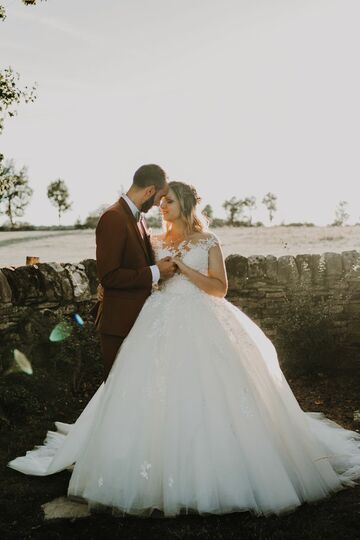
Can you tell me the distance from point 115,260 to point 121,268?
11 centimetres

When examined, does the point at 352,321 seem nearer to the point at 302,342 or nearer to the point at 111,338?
the point at 302,342

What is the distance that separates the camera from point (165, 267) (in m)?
4.84

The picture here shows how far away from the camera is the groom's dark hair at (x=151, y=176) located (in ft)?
16.1

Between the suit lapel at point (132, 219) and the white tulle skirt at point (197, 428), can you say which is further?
the suit lapel at point (132, 219)

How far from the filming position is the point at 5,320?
7.04 metres

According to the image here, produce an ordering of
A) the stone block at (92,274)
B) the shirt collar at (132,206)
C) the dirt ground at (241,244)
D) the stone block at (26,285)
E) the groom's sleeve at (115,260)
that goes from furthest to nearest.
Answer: the dirt ground at (241,244)
the stone block at (92,274)
the stone block at (26,285)
the shirt collar at (132,206)
the groom's sleeve at (115,260)

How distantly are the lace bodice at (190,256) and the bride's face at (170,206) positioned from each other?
0.81 ft

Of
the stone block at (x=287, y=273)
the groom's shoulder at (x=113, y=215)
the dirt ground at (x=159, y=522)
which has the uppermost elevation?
the groom's shoulder at (x=113, y=215)

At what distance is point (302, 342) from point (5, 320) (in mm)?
3994

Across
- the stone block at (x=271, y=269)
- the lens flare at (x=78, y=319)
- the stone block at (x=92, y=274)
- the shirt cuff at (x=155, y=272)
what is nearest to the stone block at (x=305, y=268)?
the stone block at (x=271, y=269)

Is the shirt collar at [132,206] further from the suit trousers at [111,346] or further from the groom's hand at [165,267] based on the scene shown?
the suit trousers at [111,346]

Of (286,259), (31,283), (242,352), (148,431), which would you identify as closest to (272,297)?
(286,259)

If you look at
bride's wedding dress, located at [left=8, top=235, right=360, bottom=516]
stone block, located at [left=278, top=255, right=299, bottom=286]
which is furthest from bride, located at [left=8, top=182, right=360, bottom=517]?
stone block, located at [left=278, top=255, right=299, bottom=286]

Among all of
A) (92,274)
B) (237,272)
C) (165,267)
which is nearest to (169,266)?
(165,267)
